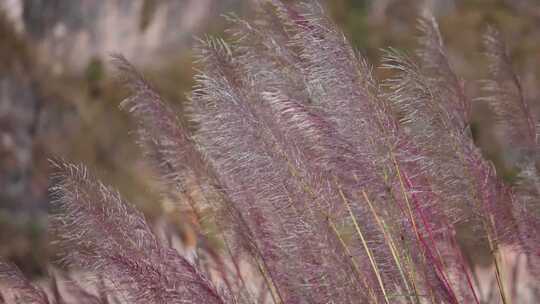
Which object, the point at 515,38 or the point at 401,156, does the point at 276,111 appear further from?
the point at 515,38

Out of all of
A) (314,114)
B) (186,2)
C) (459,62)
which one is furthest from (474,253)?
(186,2)

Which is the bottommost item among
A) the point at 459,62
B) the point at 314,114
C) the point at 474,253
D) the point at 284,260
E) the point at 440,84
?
the point at 459,62

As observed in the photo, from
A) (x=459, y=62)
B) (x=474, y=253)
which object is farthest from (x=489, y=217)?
(x=459, y=62)

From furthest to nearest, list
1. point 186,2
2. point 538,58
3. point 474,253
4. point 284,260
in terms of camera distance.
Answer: point 186,2, point 538,58, point 474,253, point 284,260

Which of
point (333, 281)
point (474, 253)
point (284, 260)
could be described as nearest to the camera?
point (333, 281)

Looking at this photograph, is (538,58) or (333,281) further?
(538,58)

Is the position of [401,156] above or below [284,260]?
above
